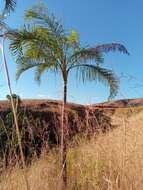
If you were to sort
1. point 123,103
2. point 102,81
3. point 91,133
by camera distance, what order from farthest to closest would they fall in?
point 102,81
point 91,133
point 123,103

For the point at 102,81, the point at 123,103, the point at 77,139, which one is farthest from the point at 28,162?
the point at 123,103

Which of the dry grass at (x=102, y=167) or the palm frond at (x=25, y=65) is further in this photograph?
the palm frond at (x=25, y=65)

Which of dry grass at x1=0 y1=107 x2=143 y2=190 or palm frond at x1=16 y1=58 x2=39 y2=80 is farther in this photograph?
palm frond at x1=16 y1=58 x2=39 y2=80

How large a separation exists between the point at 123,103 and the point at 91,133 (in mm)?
1175

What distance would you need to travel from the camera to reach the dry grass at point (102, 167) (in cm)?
367

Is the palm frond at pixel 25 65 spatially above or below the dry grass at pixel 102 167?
above

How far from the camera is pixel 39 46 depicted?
6.11 meters

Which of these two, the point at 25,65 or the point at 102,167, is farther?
the point at 25,65

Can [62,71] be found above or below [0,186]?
above

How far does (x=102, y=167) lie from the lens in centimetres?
457

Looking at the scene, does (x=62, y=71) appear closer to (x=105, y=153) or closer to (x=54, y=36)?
(x=54, y=36)

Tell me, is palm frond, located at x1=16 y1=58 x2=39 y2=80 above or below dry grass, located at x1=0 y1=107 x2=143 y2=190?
above

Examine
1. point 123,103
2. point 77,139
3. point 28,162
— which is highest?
point 123,103

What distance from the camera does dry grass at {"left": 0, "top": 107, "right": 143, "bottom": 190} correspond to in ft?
12.0
